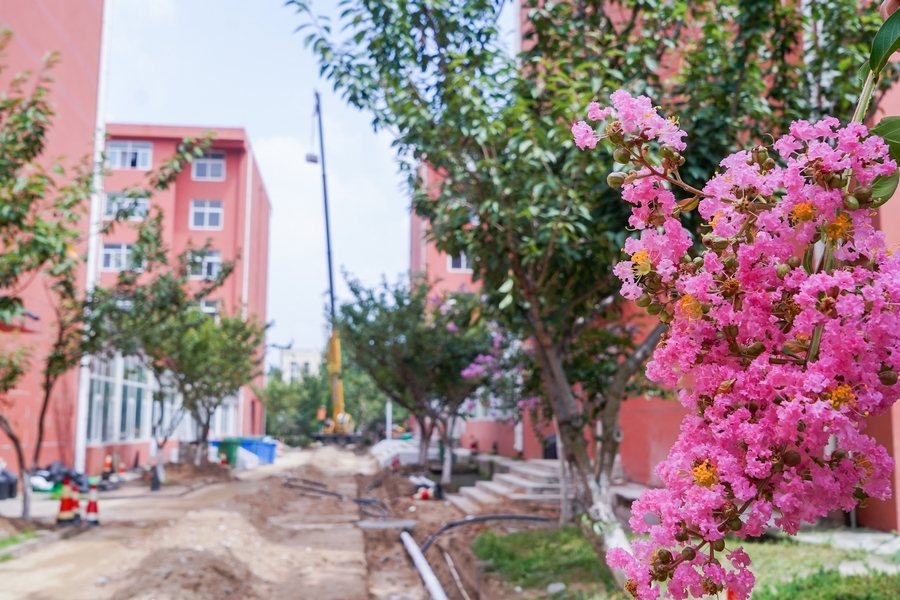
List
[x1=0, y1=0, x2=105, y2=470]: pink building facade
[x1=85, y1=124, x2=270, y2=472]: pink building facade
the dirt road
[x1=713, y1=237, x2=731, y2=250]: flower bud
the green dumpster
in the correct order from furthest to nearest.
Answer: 1. the green dumpster
2. [x1=85, y1=124, x2=270, y2=472]: pink building facade
3. [x1=0, y1=0, x2=105, y2=470]: pink building facade
4. the dirt road
5. [x1=713, y1=237, x2=731, y2=250]: flower bud

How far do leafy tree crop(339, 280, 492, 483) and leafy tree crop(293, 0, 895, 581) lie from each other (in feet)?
35.4

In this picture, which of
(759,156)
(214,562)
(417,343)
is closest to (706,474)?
(759,156)

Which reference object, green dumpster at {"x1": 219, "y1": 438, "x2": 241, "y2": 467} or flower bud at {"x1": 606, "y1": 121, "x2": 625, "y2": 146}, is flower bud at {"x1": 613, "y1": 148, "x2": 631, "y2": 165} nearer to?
flower bud at {"x1": 606, "y1": 121, "x2": 625, "y2": 146}

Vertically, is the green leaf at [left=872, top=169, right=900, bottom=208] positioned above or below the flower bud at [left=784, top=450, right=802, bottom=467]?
above

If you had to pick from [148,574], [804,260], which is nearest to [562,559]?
[148,574]

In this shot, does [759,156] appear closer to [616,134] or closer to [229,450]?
[616,134]

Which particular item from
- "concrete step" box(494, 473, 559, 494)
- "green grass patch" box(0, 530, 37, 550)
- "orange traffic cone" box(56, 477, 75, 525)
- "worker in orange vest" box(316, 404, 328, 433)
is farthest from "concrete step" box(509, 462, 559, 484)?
"worker in orange vest" box(316, 404, 328, 433)

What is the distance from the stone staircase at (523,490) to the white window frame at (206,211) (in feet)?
81.8

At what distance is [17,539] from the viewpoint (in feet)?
→ 34.2

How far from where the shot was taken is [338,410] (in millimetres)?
44812

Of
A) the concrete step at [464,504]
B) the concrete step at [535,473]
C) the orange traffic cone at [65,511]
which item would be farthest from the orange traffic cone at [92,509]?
the concrete step at [535,473]

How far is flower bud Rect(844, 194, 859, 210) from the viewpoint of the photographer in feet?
4.92

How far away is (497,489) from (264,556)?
538cm

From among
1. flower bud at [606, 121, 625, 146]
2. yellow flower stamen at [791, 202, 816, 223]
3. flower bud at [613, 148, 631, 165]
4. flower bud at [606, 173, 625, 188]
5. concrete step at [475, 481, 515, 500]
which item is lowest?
concrete step at [475, 481, 515, 500]
